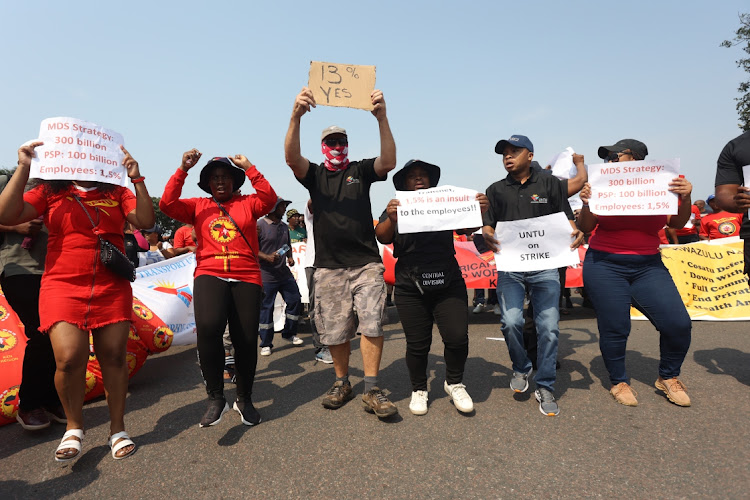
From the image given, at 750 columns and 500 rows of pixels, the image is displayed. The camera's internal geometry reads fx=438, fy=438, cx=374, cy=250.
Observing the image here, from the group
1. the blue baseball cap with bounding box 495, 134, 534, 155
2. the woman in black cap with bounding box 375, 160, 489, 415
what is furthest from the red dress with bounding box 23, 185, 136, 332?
the blue baseball cap with bounding box 495, 134, 534, 155

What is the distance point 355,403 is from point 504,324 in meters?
1.41

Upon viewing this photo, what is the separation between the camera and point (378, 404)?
3.29 m

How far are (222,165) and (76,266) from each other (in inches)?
49.6

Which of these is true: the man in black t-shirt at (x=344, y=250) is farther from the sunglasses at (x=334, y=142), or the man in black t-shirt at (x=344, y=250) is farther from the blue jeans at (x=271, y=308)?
the blue jeans at (x=271, y=308)

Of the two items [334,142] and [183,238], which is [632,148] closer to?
[334,142]

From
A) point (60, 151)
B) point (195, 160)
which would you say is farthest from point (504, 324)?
point (60, 151)

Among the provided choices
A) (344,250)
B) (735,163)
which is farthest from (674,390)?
(344,250)

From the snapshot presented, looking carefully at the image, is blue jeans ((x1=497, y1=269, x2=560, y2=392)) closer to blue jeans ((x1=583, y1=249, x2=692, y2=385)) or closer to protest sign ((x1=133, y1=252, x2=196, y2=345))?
blue jeans ((x1=583, y1=249, x2=692, y2=385))

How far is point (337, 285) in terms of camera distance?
356 centimetres

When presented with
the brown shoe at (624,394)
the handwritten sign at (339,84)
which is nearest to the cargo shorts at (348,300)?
the handwritten sign at (339,84)

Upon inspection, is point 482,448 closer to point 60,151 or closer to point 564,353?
point 564,353

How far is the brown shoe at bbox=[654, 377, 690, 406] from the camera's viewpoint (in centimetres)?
331

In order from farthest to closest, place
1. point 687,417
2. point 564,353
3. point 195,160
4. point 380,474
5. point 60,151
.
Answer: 1. point 564,353
2. point 195,160
3. point 687,417
4. point 60,151
5. point 380,474

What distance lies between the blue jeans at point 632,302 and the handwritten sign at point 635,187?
406 mm
